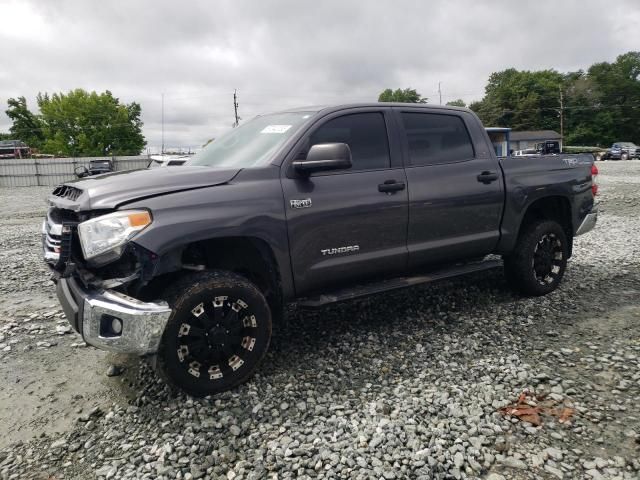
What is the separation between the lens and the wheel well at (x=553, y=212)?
477cm

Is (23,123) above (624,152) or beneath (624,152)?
above

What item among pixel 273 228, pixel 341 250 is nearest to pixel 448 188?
pixel 341 250

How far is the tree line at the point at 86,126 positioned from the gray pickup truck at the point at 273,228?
61.5 m

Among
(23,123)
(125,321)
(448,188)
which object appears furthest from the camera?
(23,123)

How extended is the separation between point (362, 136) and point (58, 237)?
2299 millimetres

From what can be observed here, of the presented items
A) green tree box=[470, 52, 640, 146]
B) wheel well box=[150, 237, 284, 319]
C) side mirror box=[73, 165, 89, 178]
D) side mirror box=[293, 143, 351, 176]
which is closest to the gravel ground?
wheel well box=[150, 237, 284, 319]

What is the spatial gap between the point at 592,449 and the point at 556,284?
105 inches

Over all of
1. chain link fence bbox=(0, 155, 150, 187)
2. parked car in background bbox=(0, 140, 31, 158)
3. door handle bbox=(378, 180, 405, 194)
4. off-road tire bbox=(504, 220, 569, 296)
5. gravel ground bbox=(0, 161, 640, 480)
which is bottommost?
gravel ground bbox=(0, 161, 640, 480)

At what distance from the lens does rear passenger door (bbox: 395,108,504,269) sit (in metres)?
3.82

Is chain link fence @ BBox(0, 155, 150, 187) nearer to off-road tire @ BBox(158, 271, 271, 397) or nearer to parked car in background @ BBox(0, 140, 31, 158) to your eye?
parked car in background @ BBox(0, 140, 31, 158)

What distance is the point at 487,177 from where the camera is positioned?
4.22 metres

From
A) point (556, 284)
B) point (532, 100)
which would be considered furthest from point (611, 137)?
point (556, 284)

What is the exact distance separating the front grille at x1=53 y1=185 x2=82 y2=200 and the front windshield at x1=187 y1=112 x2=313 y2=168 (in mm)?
986

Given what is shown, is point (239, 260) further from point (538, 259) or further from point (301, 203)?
point (538, 259)
